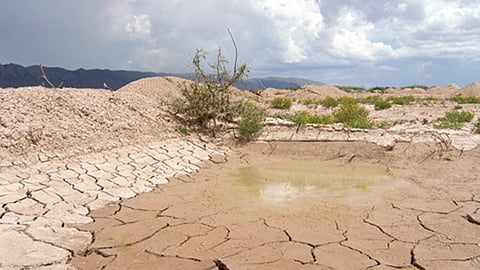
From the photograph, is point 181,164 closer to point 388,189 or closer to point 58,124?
point 58,124

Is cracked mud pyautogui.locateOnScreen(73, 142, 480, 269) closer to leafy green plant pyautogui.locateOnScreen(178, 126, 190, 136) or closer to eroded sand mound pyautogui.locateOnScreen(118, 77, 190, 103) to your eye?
leafy green plant pyautogui.locateOnScreen(178, 126, 190, 136)

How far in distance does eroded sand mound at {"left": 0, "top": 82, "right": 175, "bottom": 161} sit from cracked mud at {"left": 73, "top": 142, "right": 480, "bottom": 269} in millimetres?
1671

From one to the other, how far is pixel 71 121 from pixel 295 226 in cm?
437

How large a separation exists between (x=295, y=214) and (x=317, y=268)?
1250mm

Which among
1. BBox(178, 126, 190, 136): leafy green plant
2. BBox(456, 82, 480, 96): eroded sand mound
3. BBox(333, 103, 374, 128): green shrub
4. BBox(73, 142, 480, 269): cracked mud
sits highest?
BBox(456, 82, 480, 96): eroded sand mound

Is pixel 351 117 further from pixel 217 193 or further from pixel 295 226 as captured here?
pixel 295 226

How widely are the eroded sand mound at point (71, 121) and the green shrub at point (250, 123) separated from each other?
150 cm

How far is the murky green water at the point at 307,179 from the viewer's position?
5461mm

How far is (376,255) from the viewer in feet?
11.3

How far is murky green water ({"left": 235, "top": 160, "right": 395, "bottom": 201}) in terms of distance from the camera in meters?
5.46

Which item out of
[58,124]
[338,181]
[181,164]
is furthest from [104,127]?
[338,181]

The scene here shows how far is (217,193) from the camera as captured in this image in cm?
534

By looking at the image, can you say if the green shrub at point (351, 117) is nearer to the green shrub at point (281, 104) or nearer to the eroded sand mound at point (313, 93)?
the green shrub at point (281, 104)

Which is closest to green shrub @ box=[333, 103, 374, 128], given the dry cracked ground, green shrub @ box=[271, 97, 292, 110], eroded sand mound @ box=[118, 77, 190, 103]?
the dry cracked ground
